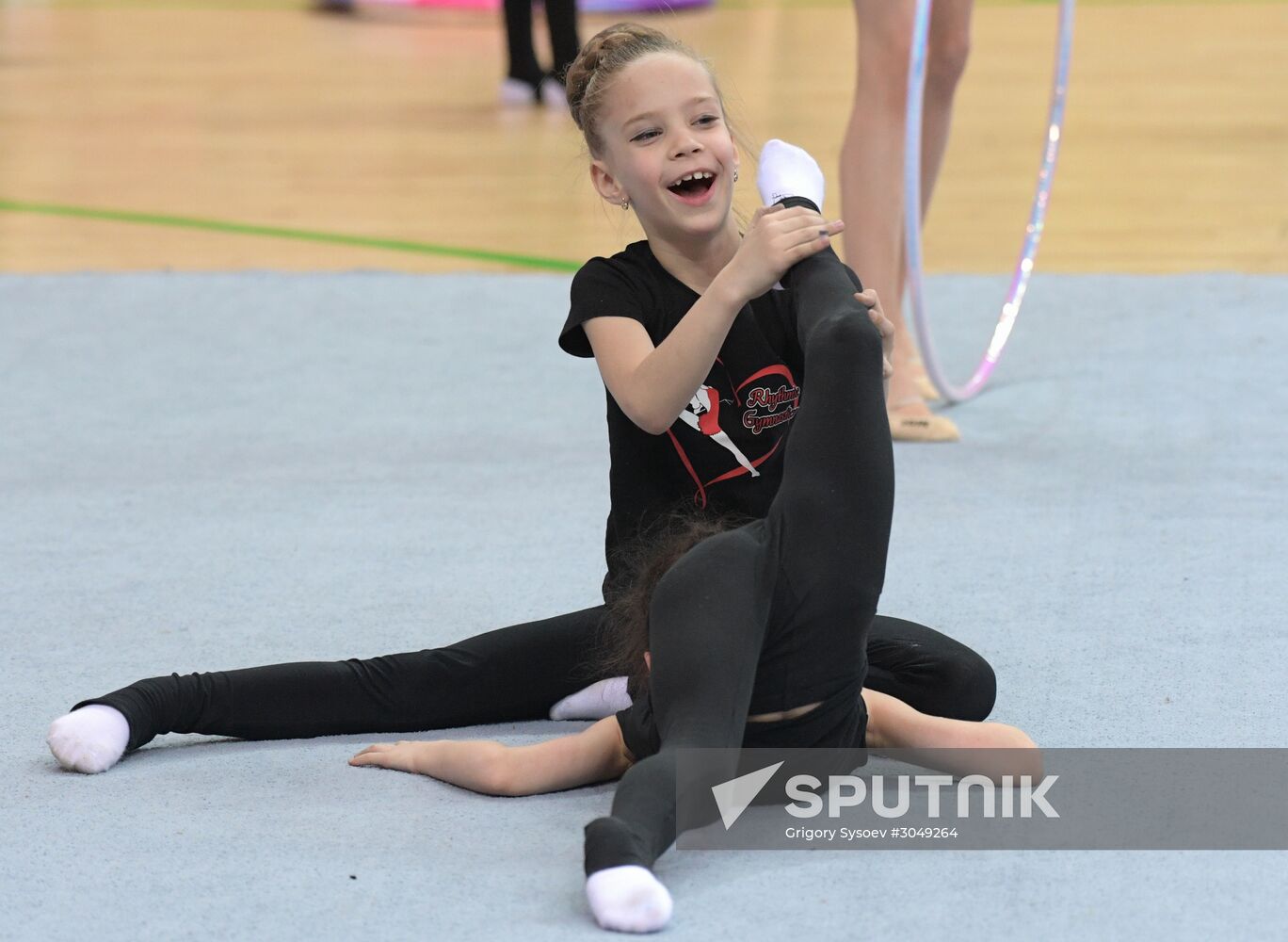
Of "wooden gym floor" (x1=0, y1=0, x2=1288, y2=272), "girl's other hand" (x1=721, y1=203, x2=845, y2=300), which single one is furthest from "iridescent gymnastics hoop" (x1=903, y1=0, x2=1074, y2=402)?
"girl's other hand" (x1=721, y1=203, x2=845, y2=300)

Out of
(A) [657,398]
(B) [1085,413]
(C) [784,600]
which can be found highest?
(A) [657,398]

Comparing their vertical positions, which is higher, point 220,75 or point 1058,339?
point 220,75

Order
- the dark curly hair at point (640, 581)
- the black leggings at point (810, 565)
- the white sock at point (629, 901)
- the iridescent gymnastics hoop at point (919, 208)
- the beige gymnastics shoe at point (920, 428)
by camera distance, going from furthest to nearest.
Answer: the beige gymnastics shoe at point (920, 428) < the iridescent gymnastics hoop at point (919, 208) < the dark curly hair at point (640, 581) < the black leggings at point (810, 565) < the white sock at point (629, 901)

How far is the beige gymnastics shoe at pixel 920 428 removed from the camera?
2.03 m

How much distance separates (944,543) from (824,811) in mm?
612

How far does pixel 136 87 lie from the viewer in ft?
14.6

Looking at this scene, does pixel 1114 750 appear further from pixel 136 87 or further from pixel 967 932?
pixel 136 87

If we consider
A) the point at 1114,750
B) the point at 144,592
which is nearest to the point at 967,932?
the point at 1114,750

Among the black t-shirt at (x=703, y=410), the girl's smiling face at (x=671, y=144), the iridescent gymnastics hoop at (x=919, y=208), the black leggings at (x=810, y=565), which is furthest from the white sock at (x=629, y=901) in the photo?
the iridescent gymnastics hoop at (x=919, y=208)

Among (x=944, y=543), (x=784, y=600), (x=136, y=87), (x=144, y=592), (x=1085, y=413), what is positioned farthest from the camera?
(x=136, y=87)

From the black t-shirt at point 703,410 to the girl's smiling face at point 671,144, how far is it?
0.16ft

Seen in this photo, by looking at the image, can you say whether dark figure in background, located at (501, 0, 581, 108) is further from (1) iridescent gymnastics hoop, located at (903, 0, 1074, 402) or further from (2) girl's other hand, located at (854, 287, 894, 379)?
(2) girl's other hand, located at (854, 287, 894, 379)

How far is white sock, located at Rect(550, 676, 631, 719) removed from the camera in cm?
129

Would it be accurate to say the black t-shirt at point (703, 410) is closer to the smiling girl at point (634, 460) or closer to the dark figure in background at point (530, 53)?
the smiling girl at point (634, 460)
